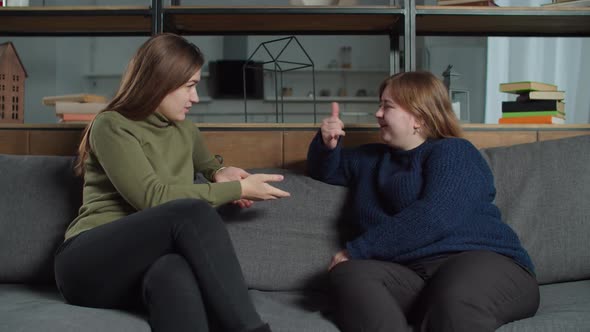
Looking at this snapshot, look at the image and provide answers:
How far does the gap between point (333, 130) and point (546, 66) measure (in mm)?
2934

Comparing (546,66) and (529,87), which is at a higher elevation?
(546,66)

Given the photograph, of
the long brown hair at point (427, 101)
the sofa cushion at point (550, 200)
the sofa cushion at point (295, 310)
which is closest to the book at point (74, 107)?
the sofa cushion at point (295, 310)

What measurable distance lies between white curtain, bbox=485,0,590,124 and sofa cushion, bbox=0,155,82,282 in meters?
3.25

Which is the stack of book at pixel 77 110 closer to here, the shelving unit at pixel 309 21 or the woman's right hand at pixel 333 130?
the shelving unit at pixel 309 21

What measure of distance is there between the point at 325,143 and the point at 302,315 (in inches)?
22.8

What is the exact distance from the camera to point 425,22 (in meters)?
2.42

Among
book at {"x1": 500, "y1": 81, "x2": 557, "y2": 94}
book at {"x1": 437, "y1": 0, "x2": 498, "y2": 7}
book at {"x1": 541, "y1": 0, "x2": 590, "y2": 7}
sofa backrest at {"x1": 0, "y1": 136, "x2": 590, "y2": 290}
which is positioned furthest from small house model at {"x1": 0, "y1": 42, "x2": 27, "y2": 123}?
book at {"x1": 541, "y1": 0, "x2": 590, "y2": 7}

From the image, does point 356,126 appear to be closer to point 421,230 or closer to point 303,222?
point 303,222

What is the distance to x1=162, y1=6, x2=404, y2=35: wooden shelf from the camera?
2.27 m

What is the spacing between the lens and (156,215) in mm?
1477

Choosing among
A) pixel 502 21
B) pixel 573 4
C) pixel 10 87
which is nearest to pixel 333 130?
pixel 502 21

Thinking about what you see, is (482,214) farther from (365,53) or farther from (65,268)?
(365,53)

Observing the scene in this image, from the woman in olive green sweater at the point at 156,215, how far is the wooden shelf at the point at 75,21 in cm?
64

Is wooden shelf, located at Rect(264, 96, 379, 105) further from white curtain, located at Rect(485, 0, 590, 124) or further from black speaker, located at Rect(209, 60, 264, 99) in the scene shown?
white curtain, located at Rect(485, 0, 590, 124)
